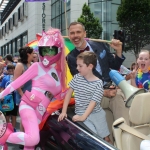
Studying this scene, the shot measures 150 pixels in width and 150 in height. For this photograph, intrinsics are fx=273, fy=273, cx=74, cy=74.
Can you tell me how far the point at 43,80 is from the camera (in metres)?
2.96

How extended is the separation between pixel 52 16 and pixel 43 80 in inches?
1131

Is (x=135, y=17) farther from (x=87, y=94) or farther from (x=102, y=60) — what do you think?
(x=87, y=94)

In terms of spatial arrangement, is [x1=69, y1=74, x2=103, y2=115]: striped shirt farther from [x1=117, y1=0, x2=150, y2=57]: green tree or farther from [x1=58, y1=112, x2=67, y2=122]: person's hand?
[x1=117, y1=0, x2=150, y2=57]: green tree

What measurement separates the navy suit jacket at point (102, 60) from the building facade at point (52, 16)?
1175 cm

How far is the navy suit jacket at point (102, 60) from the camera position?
3.29 meters

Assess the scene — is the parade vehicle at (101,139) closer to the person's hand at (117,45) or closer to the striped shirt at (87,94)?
the striped shirt at (87,94)

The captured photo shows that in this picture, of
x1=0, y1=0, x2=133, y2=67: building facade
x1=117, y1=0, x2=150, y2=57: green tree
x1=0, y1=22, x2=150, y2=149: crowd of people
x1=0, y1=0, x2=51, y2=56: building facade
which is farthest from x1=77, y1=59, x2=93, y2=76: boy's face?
x1=0, y1=0, x2=51, y2=56: building facade

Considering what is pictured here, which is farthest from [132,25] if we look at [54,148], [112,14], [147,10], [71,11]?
[54,148]

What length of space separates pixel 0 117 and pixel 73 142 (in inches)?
39.2

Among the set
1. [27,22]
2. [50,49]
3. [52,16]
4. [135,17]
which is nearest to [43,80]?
[50,49]

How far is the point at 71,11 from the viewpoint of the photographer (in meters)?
25.8

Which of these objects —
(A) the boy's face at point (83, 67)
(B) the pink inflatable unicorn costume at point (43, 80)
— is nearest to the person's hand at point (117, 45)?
(B) the pink inflatable unicorn costume at point (43, 80)

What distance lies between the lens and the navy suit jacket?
3293 millimetres

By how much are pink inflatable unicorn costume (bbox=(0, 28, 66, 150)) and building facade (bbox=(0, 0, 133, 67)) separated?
12.1 m
